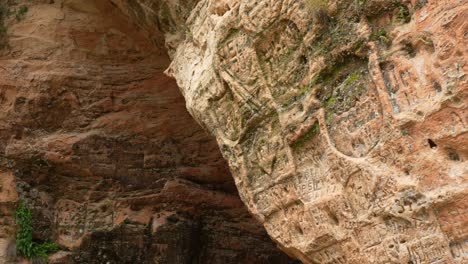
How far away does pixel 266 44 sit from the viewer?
4.79 m

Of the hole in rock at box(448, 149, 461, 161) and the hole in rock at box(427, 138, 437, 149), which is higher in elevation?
the hole in rock at box(427, 138, 437, 149)

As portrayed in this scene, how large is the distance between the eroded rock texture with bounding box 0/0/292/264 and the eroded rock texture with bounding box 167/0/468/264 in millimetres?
2622

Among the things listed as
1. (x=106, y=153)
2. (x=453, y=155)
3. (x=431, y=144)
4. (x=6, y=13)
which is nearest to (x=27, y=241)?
(x=106, y=153)

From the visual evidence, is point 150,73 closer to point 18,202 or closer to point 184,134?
point 184,134

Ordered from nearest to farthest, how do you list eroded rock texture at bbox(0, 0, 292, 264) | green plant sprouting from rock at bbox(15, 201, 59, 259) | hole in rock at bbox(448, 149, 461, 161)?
hole in rock at bbox(448, 149, 461, 161)
green plant sprouting from rock at bbox(15, 201, 59, 259)
eroded rock texture at bbox(0, 0, 292, 264)

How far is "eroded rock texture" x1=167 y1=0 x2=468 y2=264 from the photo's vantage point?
3496 mm

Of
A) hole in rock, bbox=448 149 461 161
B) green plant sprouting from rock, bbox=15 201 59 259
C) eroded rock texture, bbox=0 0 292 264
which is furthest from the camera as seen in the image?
eroded rock texture, bbox=0 0 292 264

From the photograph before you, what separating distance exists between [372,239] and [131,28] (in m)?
4.96

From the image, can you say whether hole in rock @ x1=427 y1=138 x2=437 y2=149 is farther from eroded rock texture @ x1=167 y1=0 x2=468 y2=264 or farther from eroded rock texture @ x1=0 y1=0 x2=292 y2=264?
eroded rock texture @ x1=0 y1=0 x2=292 y2=264

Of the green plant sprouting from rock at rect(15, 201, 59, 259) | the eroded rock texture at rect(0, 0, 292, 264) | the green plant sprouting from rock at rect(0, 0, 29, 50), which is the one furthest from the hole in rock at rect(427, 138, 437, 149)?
the green plant sprouting from rock at rect(0, 0, 29, 50)

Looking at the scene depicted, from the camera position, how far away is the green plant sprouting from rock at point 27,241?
7.28 meters

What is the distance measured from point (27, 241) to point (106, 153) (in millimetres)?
1502

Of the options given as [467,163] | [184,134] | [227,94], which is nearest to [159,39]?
[184,134]

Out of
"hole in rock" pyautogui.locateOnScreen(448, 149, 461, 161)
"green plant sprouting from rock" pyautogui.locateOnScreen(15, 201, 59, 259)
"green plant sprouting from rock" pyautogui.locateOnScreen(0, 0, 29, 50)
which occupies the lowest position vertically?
"hole in rock" pyautogui.locateOnScreen(448, 149, 461, 161)
